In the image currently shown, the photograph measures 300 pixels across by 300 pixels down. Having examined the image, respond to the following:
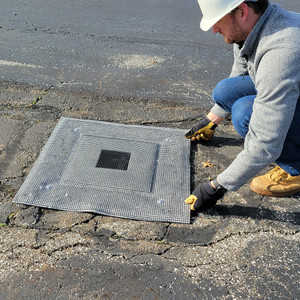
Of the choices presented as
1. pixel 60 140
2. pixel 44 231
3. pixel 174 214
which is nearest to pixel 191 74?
pixel 60 140

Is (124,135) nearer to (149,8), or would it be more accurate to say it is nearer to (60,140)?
(60,140)

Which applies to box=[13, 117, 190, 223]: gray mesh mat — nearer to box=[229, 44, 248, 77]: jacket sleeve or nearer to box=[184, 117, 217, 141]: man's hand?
box=[184, 117, 217, 141]: man's hand

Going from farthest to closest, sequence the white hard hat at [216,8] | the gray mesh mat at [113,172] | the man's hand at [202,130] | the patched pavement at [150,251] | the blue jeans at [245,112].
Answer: the man's hand at [202,130]
the gray mesh mat at [113,172]
the blue jeans at [245,112]
the patched pavement at [150,251]
the white hard hat at [216,8]

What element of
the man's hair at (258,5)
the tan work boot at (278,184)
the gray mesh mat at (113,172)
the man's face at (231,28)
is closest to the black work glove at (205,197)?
the gray mesh mat at (113,172)

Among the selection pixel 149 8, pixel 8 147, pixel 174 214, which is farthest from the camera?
pixel 149 8

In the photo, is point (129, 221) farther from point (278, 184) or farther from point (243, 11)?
point (243, 11)

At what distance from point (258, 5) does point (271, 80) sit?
385mm

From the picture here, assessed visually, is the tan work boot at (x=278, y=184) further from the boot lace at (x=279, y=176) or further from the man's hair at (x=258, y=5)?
the man's hair at (x=258, y=5)

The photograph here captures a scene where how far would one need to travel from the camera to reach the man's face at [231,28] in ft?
5.34

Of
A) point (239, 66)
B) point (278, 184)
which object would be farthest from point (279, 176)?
point (239, 66)

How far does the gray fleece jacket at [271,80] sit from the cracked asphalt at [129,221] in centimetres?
51

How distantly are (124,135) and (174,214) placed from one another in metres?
0.86

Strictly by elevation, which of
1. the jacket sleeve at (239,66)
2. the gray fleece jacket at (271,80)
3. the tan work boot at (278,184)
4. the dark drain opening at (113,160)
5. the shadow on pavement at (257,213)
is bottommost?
the shadow on pavement at (257,213)

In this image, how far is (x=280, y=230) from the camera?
2.07 meters
